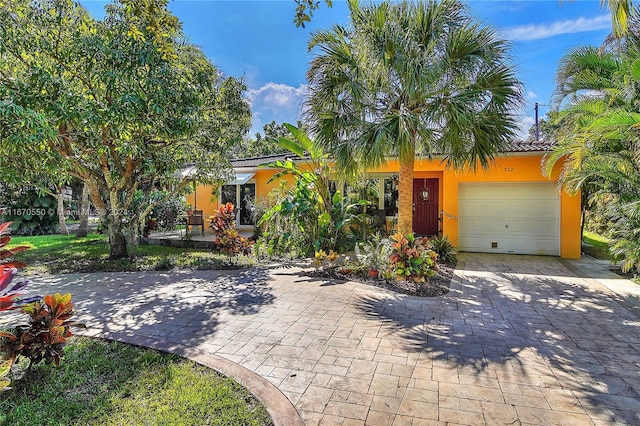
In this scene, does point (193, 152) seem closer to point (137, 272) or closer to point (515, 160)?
point (137, 272)

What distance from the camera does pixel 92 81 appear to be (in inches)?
383

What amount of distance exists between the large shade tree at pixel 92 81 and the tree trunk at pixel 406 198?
22.0 feet

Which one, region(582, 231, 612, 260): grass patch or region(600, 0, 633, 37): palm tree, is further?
region(582, 231, 612, 260): grass patch

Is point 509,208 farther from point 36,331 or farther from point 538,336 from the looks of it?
point 36,331

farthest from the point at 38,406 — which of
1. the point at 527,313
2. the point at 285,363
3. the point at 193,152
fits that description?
the point at 193,152

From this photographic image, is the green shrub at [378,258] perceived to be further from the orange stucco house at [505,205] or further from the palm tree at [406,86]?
the orange stucco house at [505,205]

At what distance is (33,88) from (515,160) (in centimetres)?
1710

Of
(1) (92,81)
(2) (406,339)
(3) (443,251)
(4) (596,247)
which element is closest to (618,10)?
(2) (406,339)

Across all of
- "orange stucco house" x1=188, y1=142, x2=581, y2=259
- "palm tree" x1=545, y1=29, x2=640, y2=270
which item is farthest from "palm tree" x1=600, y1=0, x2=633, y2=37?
"orange stucco house" x1=188, y1=142, x2=581, y2=259

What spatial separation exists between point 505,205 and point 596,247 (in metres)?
6.24

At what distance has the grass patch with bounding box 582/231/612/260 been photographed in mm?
14766

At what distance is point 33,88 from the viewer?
856 centimetres

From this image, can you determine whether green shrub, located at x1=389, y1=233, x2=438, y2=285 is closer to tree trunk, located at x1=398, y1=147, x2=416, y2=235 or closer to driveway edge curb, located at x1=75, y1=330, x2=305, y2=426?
tree trunk, located at x1=398, y1=147, x2=416, y2=235

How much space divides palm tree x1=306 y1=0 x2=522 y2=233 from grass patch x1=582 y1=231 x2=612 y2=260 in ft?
26.1
